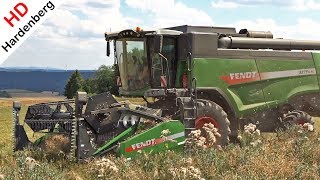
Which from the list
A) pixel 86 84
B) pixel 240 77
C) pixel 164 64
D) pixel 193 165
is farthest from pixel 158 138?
pixel 86 84

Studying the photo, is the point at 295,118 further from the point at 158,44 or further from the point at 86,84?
the point at 86,84

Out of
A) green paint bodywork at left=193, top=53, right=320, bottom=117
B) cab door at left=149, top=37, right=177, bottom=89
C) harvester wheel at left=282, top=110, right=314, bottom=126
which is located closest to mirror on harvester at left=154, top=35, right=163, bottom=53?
cab door at left=149, top=37, right=177, bottom=89

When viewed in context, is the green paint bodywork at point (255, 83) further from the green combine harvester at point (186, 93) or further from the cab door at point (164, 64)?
the cab door at point (164, 64)

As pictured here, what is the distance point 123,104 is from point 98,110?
22.1 inches

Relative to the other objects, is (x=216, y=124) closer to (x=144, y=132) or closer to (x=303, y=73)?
(x=144, y=132)

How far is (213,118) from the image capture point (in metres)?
9.99

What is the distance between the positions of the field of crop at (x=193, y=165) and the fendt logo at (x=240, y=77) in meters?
2.24

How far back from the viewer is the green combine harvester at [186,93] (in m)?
8.30

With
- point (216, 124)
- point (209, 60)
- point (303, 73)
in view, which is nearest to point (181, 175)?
point (216, 124)

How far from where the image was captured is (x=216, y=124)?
10008mm

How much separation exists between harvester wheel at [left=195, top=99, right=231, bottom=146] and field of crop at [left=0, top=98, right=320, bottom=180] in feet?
3.57

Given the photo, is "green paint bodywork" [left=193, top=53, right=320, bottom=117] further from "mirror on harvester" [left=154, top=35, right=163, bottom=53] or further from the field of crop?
the field of crop

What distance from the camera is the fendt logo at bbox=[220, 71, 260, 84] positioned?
36.1 feet

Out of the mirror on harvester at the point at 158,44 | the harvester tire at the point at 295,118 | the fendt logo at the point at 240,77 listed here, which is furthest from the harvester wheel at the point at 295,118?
the mirror on harvester at the point at 158,44
